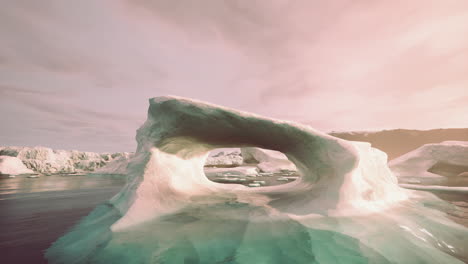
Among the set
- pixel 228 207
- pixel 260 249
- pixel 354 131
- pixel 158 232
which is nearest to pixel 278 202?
pixel 228 207

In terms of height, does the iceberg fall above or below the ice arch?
below

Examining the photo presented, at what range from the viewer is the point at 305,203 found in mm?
4102

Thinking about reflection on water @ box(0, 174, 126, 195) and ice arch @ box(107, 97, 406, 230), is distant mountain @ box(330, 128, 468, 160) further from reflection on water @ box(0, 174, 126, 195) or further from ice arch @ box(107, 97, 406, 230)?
reflection on water @ box(0, 174, 126, 195)

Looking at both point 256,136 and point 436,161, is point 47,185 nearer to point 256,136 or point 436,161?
point 256,136

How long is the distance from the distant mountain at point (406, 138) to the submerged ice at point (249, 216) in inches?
1643

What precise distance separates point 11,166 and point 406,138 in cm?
7040

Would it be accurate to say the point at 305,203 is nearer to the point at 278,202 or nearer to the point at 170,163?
the point at 278,202

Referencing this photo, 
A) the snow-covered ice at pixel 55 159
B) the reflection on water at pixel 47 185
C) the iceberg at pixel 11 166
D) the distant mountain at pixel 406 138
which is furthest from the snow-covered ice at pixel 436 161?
the iceberg at pixel 11 166

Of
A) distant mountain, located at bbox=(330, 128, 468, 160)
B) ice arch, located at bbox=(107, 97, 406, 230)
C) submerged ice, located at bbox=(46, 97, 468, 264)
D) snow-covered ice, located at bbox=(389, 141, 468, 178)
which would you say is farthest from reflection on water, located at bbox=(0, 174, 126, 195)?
distant mountain, located at bbox=(330, 128, 468, 160)

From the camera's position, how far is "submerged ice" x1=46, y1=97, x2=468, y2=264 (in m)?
2.50

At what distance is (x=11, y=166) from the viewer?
27406 millimetres

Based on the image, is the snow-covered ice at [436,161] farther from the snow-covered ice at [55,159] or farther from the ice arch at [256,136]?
the snow-covered ice at [55,159]

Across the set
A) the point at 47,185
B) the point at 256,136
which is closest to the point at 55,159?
the point at 47,185

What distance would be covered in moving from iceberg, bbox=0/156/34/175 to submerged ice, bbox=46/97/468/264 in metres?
37.8
